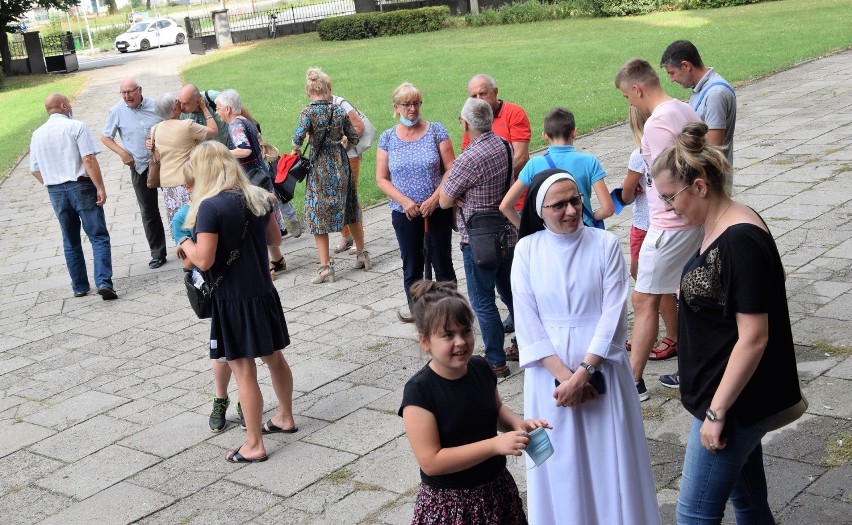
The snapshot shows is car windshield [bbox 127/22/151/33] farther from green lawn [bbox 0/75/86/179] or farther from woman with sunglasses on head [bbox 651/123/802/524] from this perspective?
→ woman with sunglasses on head [bbox 651/123/802/524]

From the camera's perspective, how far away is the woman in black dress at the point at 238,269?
5.28 metres

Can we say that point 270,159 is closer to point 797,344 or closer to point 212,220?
point 212,220

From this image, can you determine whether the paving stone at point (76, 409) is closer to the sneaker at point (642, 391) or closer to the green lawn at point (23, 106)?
the sneaker at point (642, 391)

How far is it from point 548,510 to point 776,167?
27.5 feet

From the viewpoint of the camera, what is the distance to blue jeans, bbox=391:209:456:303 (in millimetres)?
7094

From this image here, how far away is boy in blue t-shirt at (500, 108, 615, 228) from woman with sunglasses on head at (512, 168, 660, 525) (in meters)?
1.54

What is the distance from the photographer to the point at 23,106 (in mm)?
28703

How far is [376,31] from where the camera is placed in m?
40.4

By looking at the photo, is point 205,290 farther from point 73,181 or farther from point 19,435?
point 73,181

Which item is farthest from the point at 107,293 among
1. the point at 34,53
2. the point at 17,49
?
the point at 17,49

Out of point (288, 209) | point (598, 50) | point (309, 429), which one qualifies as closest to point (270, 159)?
point (288, 209)

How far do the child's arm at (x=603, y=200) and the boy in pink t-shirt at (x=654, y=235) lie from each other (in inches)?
9.2

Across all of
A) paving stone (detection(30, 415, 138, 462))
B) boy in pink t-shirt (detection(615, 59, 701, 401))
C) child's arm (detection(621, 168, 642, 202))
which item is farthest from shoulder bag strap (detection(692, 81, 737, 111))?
paving stone (detection(30, 415, 138, 462))

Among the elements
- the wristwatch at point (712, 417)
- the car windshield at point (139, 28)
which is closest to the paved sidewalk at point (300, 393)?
the wristwatch at point (712, 417)
